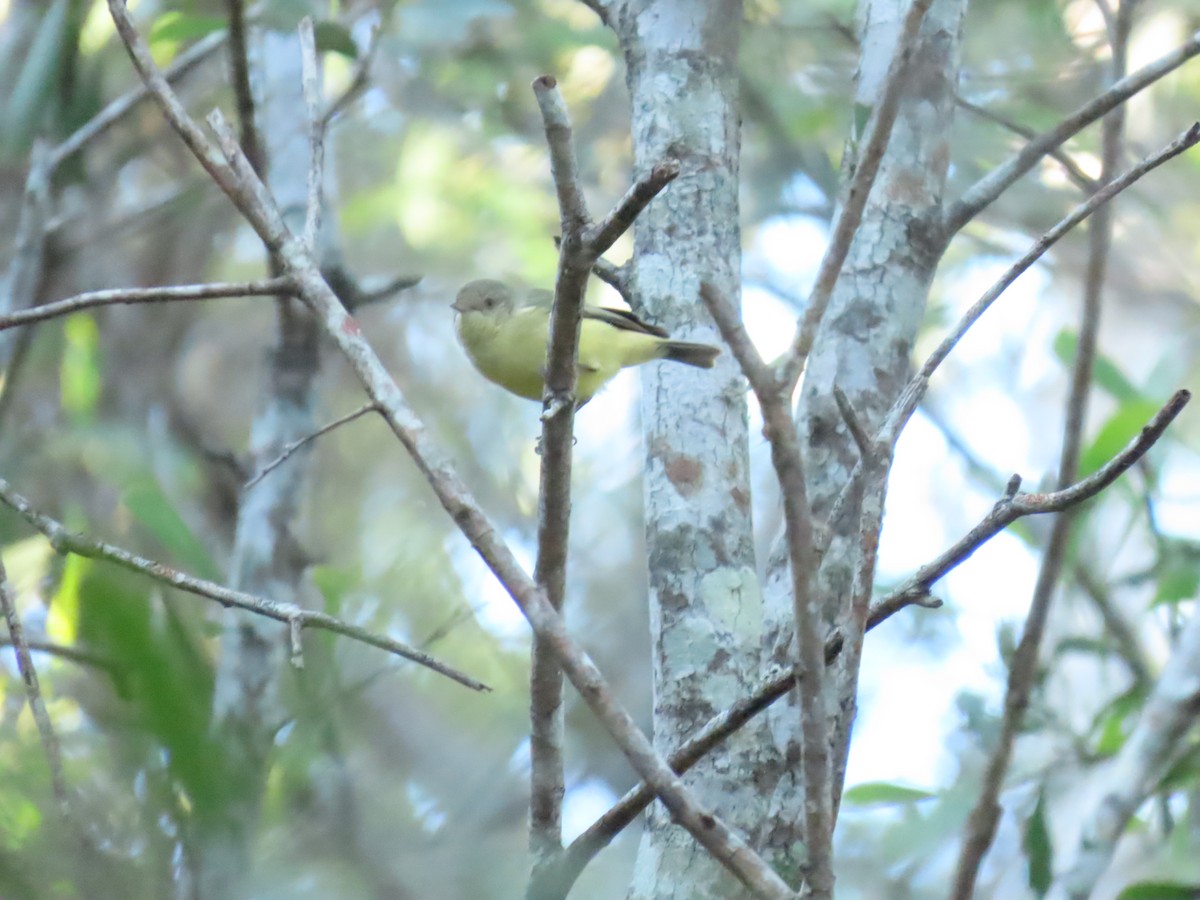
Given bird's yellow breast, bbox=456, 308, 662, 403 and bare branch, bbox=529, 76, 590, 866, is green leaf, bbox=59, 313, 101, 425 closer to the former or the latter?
bird's yellow breast, bbox=456, 308, 662, 403

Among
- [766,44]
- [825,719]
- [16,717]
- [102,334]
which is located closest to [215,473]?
[102,334]

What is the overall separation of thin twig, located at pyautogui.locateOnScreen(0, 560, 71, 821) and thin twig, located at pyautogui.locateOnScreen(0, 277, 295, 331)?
29 centimetres

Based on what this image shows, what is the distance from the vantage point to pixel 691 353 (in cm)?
244

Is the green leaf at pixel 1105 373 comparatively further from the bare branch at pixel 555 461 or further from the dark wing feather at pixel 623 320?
the bare branch at pixel 555 461

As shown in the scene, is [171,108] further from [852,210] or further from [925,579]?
[925,579]

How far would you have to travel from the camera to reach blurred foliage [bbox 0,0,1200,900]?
3.31 ft

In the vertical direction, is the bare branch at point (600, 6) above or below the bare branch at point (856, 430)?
above

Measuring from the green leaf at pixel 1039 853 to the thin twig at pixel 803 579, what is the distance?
4.37 feet

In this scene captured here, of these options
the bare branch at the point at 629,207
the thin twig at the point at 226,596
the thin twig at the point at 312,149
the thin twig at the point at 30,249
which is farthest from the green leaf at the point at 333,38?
the bare branch at the point at 629,207

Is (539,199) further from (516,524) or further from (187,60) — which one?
(187,60)

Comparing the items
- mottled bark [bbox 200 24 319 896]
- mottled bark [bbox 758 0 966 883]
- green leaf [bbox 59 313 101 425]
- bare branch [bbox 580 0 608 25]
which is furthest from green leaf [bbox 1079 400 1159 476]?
green leaf [bbox 59 313 101 425]

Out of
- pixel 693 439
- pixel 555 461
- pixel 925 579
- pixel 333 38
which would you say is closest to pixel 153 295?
pixel 555 461

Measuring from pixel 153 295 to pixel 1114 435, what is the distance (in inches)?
110

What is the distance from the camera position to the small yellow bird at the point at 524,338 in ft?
10.1
